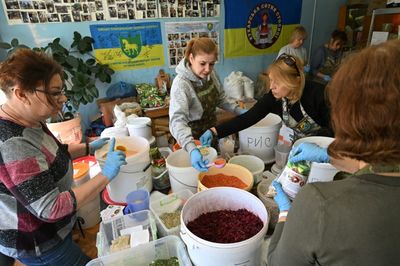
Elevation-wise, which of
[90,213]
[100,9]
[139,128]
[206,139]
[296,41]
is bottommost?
[90,213]

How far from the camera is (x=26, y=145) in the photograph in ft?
2.64

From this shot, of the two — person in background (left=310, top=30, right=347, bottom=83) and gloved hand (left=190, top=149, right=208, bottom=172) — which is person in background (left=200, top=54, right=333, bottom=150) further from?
person in background (left=310, top=30, right=347, bottom=83)

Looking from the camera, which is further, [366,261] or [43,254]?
[43,254]

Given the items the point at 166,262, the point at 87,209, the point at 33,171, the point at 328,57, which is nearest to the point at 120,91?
the point at 87,209

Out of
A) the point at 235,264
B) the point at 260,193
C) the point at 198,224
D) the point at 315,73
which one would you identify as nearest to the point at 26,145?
the point at 198,224

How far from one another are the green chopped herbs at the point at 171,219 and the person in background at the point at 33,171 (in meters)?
0.29

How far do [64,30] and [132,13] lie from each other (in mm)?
720

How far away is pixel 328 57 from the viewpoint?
11.3 feet

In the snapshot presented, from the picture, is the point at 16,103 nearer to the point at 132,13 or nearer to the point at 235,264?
the point at 235,264

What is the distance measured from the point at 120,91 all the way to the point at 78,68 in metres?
0.47

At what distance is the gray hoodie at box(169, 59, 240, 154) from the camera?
135 cm

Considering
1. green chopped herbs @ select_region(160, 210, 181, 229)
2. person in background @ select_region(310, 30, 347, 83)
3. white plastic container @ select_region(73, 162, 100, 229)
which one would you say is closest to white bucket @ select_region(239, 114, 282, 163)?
green chopped herbs @ select_region(160, 210, 181, 229)

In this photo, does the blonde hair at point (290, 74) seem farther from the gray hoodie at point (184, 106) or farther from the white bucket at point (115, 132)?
the white bucket at point (115, 132)

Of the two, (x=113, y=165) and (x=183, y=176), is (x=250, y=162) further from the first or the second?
(x=113, y=165)
